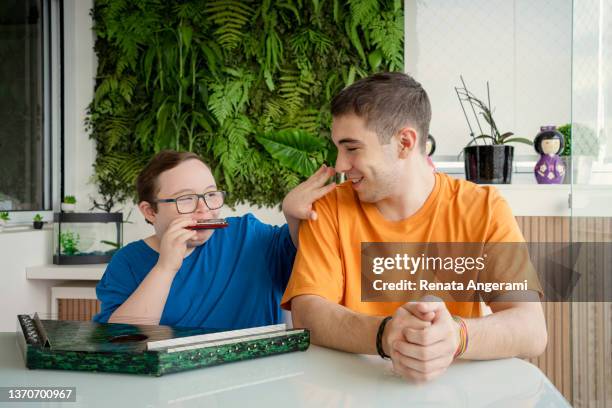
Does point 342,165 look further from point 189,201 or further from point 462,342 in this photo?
point 462,342

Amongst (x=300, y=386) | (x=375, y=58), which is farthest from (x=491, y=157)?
(x=300, y=386)

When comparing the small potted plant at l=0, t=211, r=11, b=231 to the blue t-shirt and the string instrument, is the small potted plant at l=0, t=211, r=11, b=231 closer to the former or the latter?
the blue t-shirt

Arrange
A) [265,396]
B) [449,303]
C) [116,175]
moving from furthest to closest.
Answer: [116,175], [449,303], [265,396]

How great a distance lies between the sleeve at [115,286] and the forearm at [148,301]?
9cm

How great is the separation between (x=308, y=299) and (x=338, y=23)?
2.51 metres

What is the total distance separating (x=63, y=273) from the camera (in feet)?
10.5

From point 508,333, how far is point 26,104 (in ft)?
10.7

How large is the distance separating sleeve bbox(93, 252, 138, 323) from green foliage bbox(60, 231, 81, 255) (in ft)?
5.84

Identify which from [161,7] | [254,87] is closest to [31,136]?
[161,7]

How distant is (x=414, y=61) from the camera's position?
3604mm

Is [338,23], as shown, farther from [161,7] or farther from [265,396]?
[265,396]

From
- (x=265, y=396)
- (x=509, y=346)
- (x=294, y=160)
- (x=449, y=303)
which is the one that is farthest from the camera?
(x=294, y=160)

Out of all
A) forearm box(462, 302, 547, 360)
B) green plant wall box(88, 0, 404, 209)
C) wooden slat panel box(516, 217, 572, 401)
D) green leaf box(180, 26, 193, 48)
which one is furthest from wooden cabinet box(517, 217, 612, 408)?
green leaf box(180, 26, 193, 48)

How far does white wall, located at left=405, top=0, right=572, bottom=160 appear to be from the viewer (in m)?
3.52
